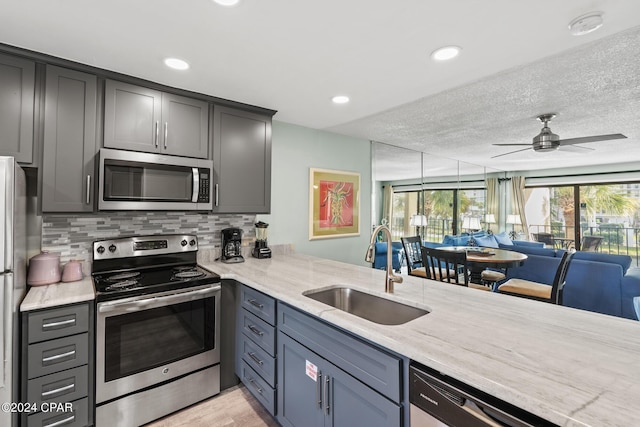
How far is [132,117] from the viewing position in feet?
6.66

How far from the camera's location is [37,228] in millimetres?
1969

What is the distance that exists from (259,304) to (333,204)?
1.83 meters

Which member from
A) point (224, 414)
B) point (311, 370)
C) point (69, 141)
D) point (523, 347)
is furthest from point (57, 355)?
point (523, 347)

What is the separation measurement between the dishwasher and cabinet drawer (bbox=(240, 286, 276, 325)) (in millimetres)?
960

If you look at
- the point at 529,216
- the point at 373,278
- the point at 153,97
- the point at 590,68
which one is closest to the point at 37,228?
the point at 153,97

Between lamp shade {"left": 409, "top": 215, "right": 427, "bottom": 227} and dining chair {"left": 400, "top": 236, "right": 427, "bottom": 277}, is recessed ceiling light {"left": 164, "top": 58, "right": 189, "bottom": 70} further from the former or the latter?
lamp shade {"left": 409, "top": 215, "right": 427, "bottom": 227}

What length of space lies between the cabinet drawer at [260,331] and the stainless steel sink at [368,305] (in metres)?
0.34

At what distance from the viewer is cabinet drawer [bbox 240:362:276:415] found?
1.77m

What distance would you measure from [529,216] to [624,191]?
1824 mm

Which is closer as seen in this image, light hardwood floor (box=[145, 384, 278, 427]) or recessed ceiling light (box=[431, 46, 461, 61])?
recessed ceiling light (box=[431, 46, 461, 61])

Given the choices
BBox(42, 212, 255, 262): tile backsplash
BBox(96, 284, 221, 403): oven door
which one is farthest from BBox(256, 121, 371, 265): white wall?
BBox(96, 284, 221, 403): oven door

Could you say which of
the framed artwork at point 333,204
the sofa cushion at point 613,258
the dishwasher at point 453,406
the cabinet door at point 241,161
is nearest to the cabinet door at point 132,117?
the cabinet door at point 241,161

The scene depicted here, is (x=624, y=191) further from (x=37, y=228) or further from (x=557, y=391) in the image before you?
(x=37, y=228)

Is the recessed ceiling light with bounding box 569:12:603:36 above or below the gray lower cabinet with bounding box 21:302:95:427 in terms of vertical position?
above
